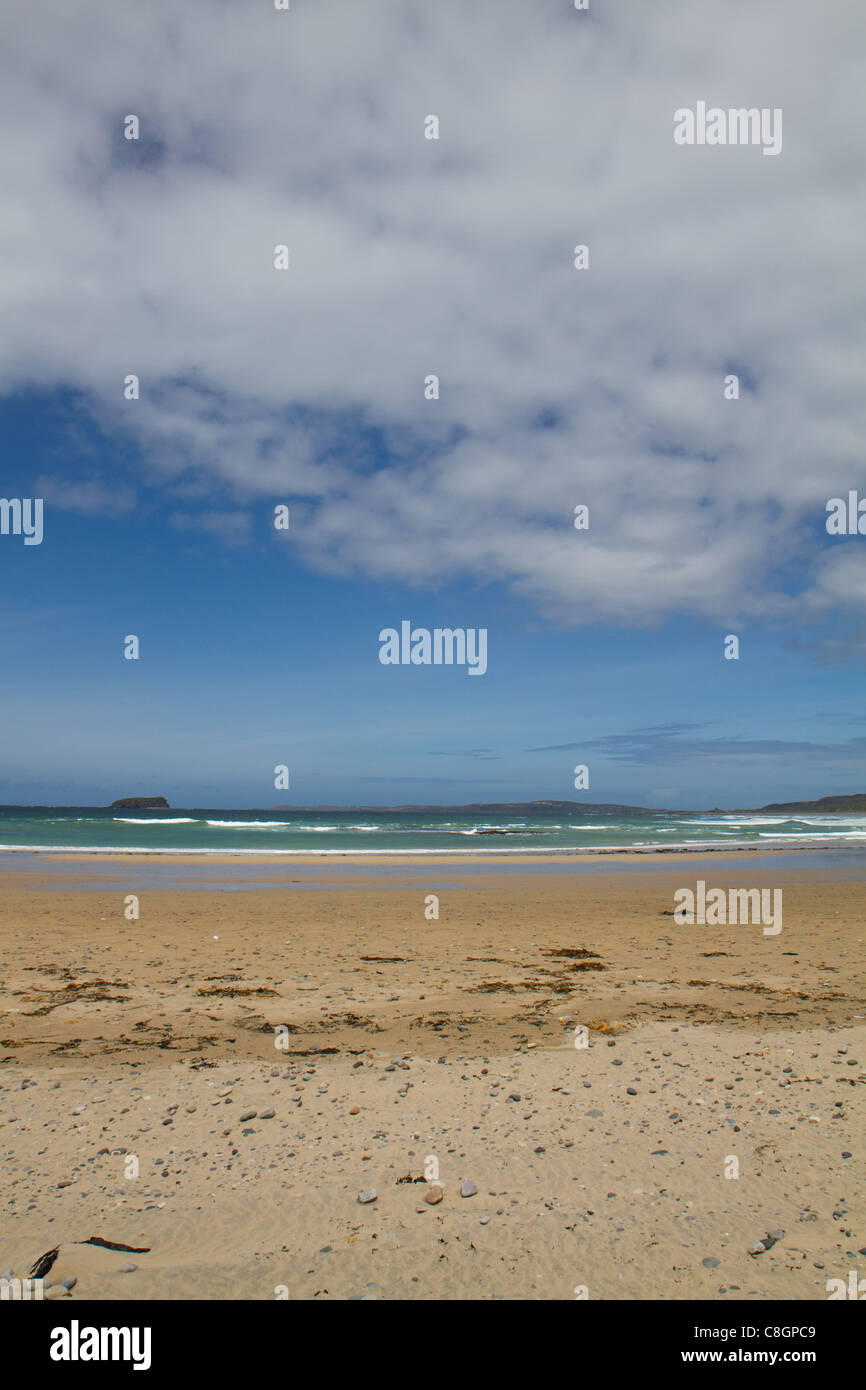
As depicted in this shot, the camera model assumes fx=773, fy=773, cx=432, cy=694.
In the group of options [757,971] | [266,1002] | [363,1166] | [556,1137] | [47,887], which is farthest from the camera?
[47,887]

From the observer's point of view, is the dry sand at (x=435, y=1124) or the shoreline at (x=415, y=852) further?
the shoreline at (x=415, y=852)

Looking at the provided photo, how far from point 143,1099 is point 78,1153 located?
88 cm

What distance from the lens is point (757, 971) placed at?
1076cm

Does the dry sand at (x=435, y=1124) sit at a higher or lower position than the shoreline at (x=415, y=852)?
higher

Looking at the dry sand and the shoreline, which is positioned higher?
the dry sand

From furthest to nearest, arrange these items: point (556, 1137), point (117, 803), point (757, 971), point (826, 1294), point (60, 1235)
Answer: point (117, 803)
point (757, 971)
point (556, 1137)
point (60, 1235)
point (826, 1294)

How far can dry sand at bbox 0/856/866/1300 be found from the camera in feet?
13.0

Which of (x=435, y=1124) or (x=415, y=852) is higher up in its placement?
(x=435, y=1124)

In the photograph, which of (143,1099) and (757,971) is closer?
(143,1099)

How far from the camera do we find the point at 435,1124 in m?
5.57

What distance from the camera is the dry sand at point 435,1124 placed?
13.0 feet

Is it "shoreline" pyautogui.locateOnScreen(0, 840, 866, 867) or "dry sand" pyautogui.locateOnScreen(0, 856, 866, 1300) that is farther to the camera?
"shoreline" pyautogui.locateOnScreen(0, 840, 866, 867)
